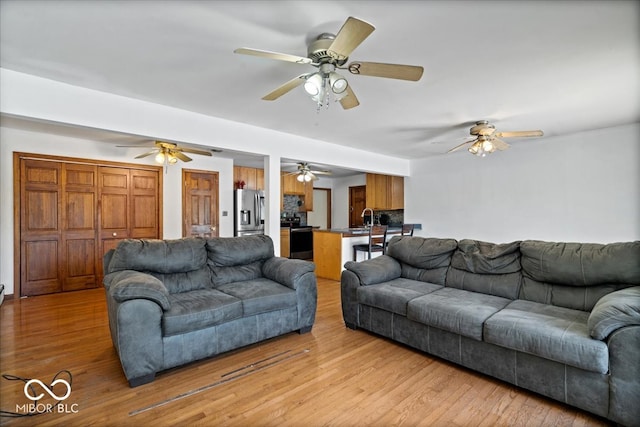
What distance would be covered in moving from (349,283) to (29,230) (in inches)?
182

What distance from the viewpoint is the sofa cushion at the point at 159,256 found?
271 centimetres

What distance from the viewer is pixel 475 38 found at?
2090mm

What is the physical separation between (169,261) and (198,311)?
73cm

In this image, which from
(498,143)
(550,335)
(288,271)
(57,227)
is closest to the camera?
(550,335)

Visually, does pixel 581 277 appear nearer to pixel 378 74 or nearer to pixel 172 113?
pixel 378 74

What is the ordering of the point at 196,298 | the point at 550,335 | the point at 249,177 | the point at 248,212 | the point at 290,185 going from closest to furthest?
the point at 550,335, the point at 196,298, the point at 248,212, the point at 249,177, the point at 290,185

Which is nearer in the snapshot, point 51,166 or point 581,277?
point 581,277

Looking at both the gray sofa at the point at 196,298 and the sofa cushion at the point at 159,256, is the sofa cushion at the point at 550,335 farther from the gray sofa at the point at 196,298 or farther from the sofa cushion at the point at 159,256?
the sofa cushion at the point at 159,256

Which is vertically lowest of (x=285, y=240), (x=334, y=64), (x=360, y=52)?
(x=285, y=240)

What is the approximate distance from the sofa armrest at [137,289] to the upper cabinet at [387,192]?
5.57m

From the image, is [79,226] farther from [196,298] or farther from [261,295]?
[261,295]

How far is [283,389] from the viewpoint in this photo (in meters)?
2.14

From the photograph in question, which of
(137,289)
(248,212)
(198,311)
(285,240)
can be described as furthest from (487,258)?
(285,240)

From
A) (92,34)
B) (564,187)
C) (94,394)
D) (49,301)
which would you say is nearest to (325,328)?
(94,394)
